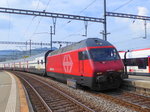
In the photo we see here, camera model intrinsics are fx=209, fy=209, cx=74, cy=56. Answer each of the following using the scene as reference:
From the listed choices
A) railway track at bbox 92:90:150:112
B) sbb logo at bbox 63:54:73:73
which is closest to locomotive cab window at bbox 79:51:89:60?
sbb logo at bbox 63:54:73:73

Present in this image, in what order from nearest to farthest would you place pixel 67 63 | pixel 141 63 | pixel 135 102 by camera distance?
pixel 135 102, pixel 67 63, pixel 141 63

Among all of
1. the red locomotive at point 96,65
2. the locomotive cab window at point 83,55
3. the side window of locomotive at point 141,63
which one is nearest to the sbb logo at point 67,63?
the red locomotive at point 96,65

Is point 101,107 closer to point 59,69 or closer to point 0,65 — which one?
point 59,69

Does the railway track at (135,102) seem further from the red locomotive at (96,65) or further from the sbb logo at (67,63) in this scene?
the sbb logo at (67,63)

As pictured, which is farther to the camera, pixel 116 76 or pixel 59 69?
pixel 59 69

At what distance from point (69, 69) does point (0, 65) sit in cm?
7596

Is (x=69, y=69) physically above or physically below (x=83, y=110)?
above

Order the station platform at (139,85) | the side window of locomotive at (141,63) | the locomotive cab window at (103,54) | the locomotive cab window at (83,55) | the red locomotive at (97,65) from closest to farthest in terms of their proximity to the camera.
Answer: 1. the station platform at (139,85)
2. the red locomotive at (97,65)
3. the locomotive cab window at (103,54)
4. the locomotive cab window at (83,55)
5. the side window of locomotive at (141,63)

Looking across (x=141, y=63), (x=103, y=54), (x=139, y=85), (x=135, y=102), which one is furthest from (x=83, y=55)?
(x=141, y=63)

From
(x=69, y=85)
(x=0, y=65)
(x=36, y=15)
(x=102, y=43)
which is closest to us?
(x=102, y=43)

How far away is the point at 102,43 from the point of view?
12758 mm

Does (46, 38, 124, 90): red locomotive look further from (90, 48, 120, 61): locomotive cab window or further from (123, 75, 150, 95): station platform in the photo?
(123, 75, 150, 95): station platform

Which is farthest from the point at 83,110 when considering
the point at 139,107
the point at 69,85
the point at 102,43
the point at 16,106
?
the point at 69,85

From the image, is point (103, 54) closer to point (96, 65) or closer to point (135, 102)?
point (96, 65)
